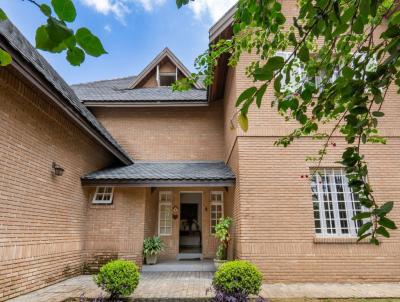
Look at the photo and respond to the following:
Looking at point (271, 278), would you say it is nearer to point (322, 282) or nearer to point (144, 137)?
point (322, 282)

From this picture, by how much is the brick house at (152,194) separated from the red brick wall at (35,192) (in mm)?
27

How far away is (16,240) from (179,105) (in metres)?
7.57

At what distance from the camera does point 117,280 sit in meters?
5.72

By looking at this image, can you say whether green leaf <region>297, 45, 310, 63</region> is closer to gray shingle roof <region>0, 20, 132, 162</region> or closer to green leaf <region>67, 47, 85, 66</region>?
green leaf <region>67, 47, 85, 66</region>

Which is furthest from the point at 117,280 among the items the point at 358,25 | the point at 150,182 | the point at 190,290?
the point at 358,25

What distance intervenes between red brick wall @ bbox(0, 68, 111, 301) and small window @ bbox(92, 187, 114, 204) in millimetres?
785

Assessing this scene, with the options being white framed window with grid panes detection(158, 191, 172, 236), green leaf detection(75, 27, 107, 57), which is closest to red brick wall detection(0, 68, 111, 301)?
white framed window with grid panes detection(158, 191, 172, 236)

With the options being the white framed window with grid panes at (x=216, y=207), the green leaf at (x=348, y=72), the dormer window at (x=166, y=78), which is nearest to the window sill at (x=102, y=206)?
the white framed window with grid panes at (x=216, y=207)

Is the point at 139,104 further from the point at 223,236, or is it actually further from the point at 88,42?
the point at 88,42

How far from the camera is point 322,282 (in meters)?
7.20

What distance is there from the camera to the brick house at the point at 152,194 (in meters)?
6.04

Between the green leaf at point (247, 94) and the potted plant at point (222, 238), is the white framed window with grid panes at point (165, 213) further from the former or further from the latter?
the green leaf at point (247, 94)

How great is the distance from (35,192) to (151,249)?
4.37 m

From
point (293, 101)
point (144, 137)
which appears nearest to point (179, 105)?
point (144, 137)
